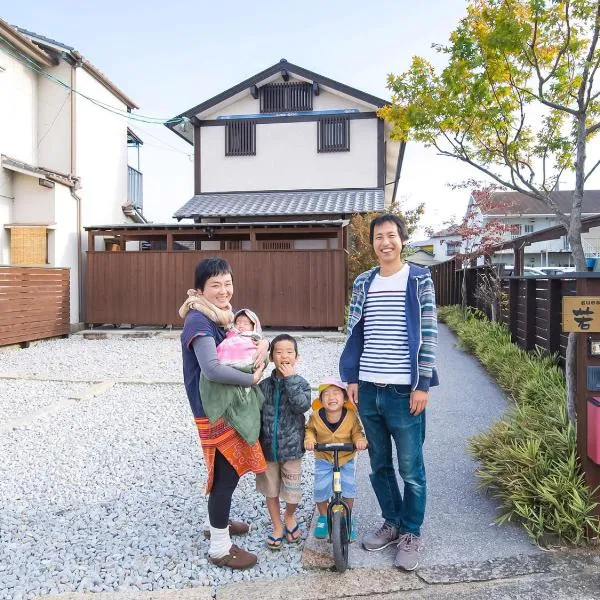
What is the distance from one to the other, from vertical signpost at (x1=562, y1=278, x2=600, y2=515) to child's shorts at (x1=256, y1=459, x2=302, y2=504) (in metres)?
1.71

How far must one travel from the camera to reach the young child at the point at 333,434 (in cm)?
299

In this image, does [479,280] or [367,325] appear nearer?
[367,325]

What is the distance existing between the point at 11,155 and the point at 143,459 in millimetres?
10531

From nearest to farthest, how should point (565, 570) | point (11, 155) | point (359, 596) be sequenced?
point (359, 596)
point (565, 570)
point (11, 155)

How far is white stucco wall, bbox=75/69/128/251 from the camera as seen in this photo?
13.9 meters

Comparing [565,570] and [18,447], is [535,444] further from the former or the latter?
[18,447]

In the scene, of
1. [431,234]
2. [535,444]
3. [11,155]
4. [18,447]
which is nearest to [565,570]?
[535,444]

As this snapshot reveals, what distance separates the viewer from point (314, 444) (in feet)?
9.61

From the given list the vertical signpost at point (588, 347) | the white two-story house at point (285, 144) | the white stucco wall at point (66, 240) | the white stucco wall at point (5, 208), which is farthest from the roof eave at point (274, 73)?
the vertical signpost at point (588, 347)

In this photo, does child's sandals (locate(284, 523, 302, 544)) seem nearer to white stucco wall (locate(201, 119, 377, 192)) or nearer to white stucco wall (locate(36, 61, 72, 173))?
white stucco wall (locate(36, 61, 72, 173))

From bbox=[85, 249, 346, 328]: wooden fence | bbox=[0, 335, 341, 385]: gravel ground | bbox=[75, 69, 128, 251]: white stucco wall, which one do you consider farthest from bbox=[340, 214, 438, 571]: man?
bbox=[75, 69, 128, 251]: white stucco wall

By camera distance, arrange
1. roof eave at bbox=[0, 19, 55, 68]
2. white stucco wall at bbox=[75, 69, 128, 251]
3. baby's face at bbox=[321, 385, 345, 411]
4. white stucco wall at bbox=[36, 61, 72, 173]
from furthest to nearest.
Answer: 1. white stucco wall at bbox=[75, 69, 128, 251]
2. white stucco wall at bbox=[36, 61, 72, 173]
3. roof eave at bbox=[0, 19, 55, 68]
4. baby's face at bbox=[321, 385, 345, 411]

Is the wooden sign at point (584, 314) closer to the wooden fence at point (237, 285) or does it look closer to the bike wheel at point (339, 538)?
the bike wheel at point (339, 538)

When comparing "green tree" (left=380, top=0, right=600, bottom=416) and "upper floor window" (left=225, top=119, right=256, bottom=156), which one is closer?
"green tree" (left=380, top=0, right=600, bottom=416)
